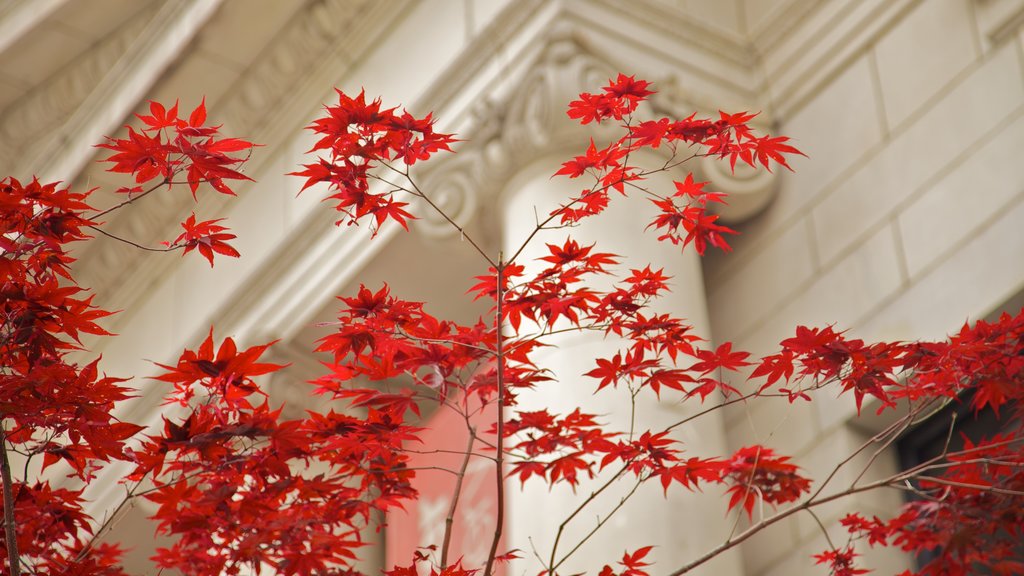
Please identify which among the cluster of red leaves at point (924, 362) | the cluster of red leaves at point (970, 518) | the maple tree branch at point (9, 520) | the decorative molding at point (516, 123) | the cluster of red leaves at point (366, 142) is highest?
the decorative molding at point (516, 123)

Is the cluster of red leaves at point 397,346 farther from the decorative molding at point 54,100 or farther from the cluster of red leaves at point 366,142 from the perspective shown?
the decorative molding at point 54,100

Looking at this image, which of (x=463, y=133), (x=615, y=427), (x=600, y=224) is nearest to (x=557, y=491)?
(x=615, y=427)

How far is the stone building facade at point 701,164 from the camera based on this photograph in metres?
4.78

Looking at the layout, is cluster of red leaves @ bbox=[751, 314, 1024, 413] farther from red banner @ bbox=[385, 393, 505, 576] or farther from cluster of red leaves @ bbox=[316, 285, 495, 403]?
red banner @ bbox=[385, 393, 505, 576]

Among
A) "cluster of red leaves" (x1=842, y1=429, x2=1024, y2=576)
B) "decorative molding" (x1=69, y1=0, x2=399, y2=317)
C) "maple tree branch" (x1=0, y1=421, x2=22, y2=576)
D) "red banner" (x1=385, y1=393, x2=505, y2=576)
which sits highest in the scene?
"decorative molding" (x1=69, y1=0, x2=399, y2=317)

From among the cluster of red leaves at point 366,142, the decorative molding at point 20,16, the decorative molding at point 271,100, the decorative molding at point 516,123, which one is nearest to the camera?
the cluster of red leaves at point 366,142

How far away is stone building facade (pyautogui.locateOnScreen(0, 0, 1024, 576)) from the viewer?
4.78 m

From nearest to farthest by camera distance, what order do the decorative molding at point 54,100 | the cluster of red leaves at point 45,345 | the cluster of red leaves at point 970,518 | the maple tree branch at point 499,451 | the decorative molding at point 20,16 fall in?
the cluster of red leaves at point 45,345 < the maple tree branch at point 499,451 < the cluster of red leaves at point 970,518 < the decorative molding at point 20,16 < the decorative molding at point 54,100

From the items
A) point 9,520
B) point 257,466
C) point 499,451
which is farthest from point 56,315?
point 499,451

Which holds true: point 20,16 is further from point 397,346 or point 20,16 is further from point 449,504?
point 397,346

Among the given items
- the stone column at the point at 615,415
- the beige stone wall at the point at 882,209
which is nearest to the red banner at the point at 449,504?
the stone column at the point at 615,415

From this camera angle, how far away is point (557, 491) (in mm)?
4656

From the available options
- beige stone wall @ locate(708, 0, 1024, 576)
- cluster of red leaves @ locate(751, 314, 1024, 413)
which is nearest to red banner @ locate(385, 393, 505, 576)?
beige stone wall @ locate(708, 0, 1024, 576)

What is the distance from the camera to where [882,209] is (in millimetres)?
5039
